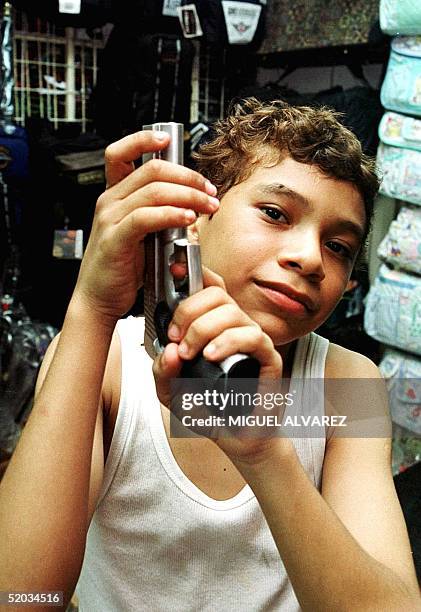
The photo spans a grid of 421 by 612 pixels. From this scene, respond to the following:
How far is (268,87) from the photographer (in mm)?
1904

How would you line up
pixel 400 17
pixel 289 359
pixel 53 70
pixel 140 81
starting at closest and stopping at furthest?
1. pixel 289 359
2. pixel 400 17
3. pixel 140 81
4. pixel 53 70

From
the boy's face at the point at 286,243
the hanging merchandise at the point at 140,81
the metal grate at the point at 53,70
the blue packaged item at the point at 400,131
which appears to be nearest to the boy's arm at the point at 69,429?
the boy's face at the point at 286,243

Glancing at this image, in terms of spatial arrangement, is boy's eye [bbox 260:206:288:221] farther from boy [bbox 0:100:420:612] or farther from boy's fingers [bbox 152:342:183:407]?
boy's fingers [bbox 152:342:183:407]

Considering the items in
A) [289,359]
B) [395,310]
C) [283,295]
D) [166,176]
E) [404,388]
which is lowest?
[404,388]

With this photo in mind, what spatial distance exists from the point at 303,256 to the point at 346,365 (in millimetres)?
189

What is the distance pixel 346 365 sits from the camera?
597 mm

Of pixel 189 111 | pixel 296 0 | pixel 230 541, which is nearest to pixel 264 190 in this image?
pixel 230 541

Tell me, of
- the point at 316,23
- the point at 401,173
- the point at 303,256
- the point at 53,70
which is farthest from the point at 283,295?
the point at 53,70

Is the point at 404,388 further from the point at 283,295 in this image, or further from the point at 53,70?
the point at 53,70

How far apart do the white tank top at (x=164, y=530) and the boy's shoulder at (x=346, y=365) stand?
0.07 metres

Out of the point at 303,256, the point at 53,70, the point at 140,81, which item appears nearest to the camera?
the point at 303,256

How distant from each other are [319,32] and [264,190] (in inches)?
Answer: 60.1

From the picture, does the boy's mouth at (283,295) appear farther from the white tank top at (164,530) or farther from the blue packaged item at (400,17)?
the blue packaged item at (400,17)

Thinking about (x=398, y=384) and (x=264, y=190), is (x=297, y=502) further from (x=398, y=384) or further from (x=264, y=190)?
(x=398, y=384)
